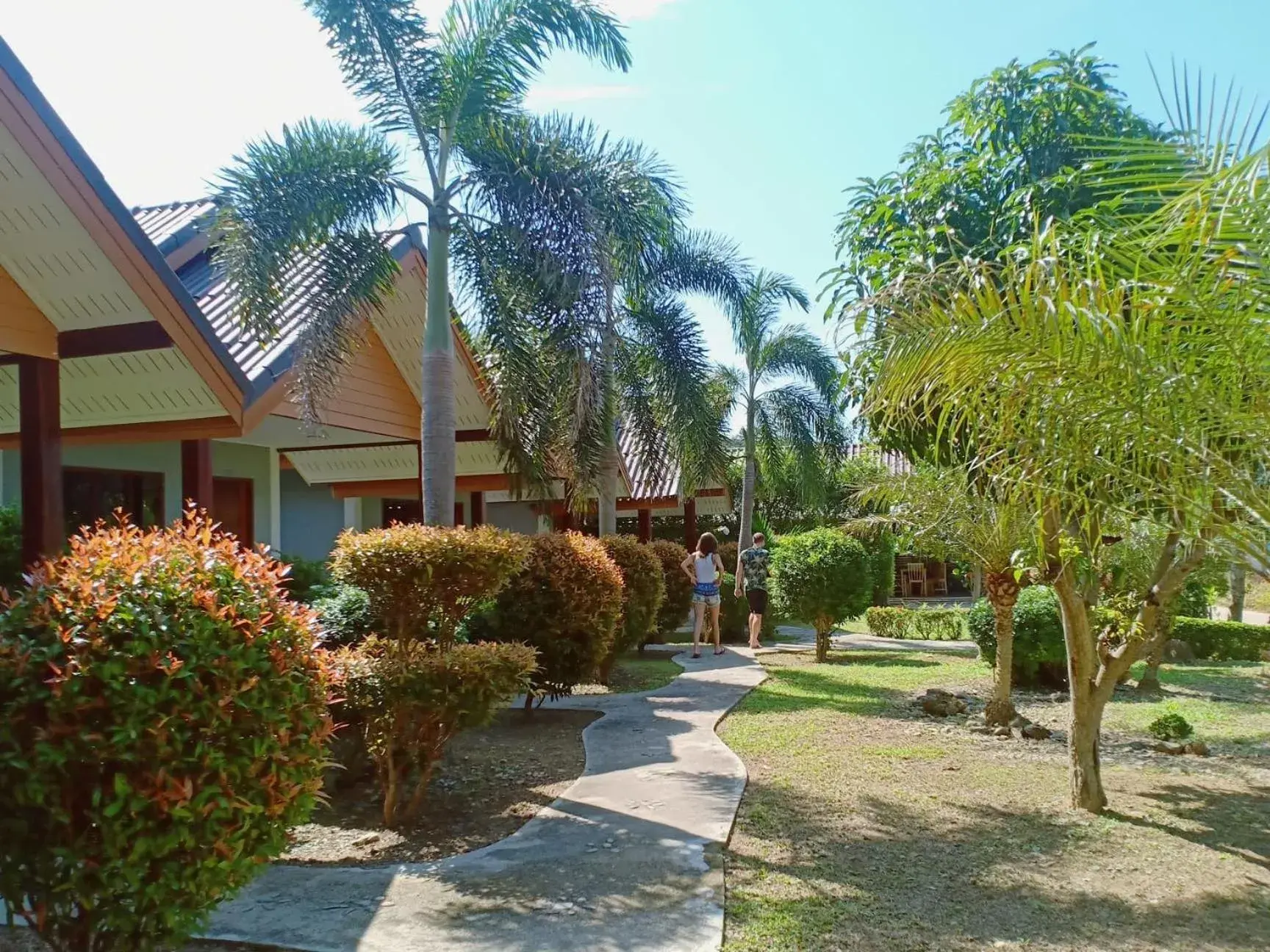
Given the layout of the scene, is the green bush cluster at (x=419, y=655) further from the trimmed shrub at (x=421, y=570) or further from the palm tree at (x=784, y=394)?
the palm tree at (x=784, y=394)

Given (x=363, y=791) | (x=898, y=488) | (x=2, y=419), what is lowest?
(x=363, y=791)

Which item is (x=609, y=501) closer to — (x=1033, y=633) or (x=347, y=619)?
(x=1033, y=633)

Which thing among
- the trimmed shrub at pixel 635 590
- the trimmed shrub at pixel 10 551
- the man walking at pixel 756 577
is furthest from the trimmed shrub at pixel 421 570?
the man walking at pixel 756 577

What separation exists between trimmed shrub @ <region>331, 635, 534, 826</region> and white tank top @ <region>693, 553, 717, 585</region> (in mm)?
8877

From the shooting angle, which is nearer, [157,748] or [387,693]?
[157,748]

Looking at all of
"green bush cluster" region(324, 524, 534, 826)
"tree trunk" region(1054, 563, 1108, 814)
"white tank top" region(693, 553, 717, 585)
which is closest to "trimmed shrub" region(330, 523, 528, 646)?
"green bush cluster" region(324, 524, 534, 826)

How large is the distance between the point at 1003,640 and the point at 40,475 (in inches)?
328

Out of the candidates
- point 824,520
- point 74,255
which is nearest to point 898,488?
point 74,255

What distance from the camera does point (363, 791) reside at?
6.65 metres

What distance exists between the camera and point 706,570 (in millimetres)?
14797

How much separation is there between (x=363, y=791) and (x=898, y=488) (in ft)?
18.4

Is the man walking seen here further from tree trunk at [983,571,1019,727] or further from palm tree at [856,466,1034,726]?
tree trunk at [983,571,1019,727]

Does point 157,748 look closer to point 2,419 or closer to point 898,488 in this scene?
point 898,488

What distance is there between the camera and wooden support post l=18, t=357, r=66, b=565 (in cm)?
708
